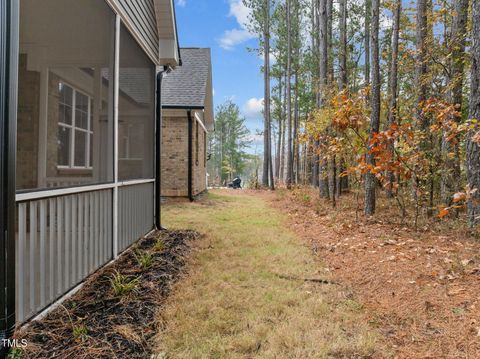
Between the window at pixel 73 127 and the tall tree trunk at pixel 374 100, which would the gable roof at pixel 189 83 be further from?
the tall tree trunk at pixel 374 100

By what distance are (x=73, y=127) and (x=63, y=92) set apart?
0.84 metres

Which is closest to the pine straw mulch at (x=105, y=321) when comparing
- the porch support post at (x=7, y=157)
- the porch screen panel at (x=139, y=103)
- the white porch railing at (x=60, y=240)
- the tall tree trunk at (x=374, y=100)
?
the white porch railing at (x=60, y=240)

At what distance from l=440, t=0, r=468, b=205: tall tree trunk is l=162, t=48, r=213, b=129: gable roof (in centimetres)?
687

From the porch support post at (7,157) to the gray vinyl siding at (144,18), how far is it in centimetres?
226

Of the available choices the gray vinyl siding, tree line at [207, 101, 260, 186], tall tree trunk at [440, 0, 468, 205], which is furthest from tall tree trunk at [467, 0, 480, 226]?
tree line at [207, 101, 260, 186]

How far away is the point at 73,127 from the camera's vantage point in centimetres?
645

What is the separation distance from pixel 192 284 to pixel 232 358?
1401 mm

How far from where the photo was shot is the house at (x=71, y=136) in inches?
80.8

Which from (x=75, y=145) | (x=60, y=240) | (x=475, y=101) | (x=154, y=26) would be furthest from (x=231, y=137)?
(x=60, y=240)

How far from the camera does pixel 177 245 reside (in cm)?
482

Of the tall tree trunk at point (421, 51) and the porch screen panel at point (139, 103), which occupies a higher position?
the tall tree trunk at point (421, 51)

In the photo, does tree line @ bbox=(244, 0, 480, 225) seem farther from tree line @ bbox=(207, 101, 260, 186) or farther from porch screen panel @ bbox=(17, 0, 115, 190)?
tree line @ bbox=(207, 101, 260, 186)

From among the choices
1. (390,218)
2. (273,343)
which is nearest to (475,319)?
(273,343)

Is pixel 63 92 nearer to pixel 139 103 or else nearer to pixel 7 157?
pixel 139 103
